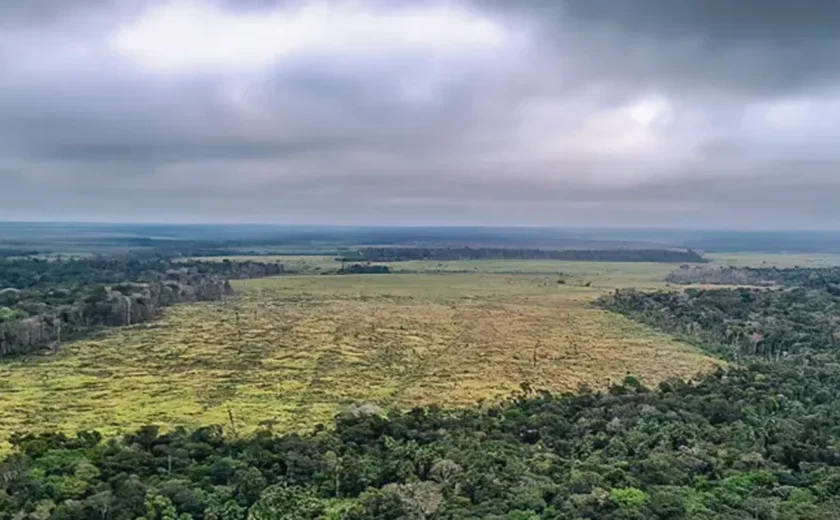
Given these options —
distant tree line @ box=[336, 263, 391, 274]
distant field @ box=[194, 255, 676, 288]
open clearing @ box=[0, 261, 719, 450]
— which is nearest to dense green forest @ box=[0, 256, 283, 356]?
open clearing @ box=[0, 261, 719, 450]

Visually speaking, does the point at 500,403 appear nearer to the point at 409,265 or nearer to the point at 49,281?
the point at 49,281

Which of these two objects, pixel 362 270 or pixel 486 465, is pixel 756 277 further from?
pixel 486 465

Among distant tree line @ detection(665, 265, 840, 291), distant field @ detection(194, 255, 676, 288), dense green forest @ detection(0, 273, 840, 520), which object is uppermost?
distant tree line @ detection(665, 265, 840, 291)

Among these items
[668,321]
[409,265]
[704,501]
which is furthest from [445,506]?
[409,265]

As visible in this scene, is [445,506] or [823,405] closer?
[445,506]

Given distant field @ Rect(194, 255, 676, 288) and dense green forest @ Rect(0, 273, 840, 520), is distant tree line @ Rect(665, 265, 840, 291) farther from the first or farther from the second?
dense green forest @ Rect(0, 273, 840, 520)

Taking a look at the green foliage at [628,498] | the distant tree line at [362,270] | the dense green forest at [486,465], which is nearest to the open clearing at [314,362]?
the dense green forest at [486,465]
